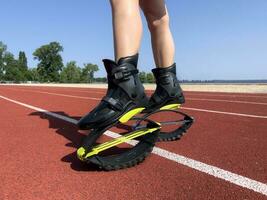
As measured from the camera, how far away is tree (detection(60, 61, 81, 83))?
11256cm

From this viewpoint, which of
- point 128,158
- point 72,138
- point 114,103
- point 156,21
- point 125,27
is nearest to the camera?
point 128,158

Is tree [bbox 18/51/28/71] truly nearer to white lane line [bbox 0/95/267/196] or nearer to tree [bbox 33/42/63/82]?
tree [bbox 33/42/63/82]

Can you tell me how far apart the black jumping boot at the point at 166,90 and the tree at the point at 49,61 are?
107 meters

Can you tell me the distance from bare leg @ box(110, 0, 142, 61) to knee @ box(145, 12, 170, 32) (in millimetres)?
734

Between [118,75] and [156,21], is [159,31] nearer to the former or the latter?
[156,21]

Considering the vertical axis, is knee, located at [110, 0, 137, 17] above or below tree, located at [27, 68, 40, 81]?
above

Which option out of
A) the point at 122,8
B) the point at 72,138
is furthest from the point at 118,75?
the point at 72,138

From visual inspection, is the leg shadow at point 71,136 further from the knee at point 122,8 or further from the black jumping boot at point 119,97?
the knee at point 122,8

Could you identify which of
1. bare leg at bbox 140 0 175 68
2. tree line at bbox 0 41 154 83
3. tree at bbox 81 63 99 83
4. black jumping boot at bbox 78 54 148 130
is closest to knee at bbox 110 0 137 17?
black jumping boot at bbox 78 54 148 130

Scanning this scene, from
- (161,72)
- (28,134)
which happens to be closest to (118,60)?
(161,72)

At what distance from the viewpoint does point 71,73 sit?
11831 centimetres

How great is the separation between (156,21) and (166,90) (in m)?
0.64

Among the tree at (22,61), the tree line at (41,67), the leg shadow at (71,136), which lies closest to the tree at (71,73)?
the tree line at (41,67)

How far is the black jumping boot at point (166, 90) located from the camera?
2836 millimetres
